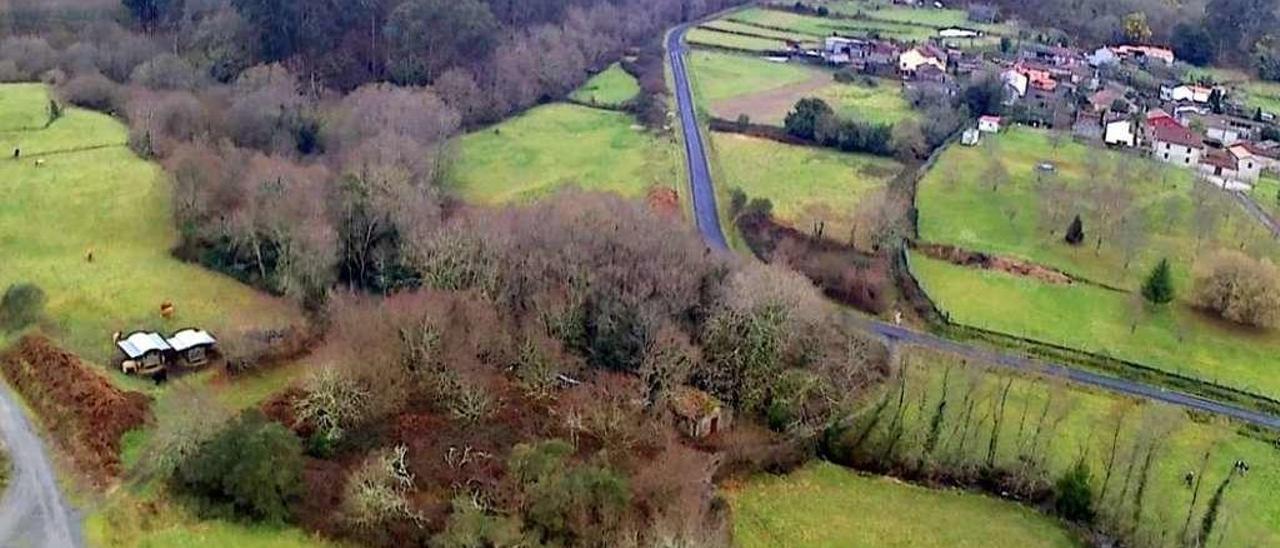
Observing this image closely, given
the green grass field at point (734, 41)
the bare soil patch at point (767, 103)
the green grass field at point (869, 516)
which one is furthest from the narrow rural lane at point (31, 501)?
the green grass field at point (734, 41)

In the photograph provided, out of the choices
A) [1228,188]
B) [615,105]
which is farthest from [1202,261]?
[615,105]

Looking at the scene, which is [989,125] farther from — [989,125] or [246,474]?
[246,474]

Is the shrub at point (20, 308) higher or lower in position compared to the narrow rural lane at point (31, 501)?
higher

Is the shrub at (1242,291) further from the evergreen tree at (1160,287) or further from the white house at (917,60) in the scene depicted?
the white house at (917,60)

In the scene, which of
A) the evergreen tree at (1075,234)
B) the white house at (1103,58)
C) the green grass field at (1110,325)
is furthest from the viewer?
the white house at (1103,58)

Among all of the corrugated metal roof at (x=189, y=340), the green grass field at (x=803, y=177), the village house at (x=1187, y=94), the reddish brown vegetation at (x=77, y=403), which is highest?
the corrugated metal roof at (x=189, y=340)

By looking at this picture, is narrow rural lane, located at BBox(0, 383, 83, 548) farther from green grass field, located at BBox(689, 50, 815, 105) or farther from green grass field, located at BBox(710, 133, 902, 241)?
green grass field, located at BBox(689, 50, 815, 105)

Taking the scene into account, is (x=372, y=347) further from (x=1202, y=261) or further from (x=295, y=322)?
(x=1202, y=261)
